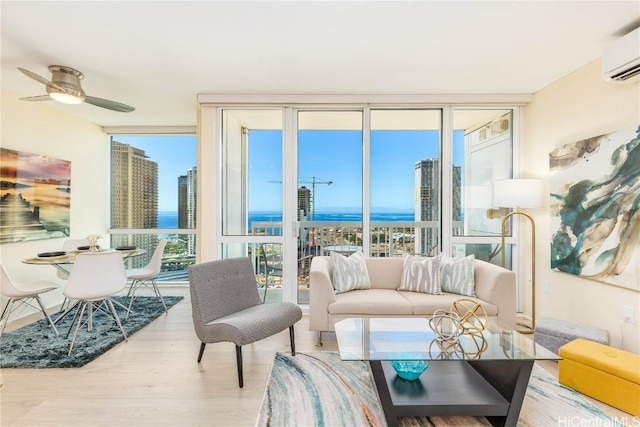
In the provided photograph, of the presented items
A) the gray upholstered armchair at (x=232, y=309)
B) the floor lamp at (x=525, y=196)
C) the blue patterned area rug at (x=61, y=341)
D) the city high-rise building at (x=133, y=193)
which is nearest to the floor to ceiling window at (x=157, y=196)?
the city high-rise building at (x=133, y=193)

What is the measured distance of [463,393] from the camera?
175cm

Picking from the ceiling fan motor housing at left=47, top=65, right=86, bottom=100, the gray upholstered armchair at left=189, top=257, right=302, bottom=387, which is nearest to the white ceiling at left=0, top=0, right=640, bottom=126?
the ceiling fan motor housing at left=47, top=65, right=86, bottom=100

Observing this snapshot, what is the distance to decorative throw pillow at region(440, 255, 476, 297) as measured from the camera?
2.93 meters

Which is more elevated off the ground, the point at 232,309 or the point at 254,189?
the point at 254,189

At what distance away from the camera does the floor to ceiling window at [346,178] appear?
12.1 ft

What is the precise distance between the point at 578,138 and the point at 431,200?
1.50 metres

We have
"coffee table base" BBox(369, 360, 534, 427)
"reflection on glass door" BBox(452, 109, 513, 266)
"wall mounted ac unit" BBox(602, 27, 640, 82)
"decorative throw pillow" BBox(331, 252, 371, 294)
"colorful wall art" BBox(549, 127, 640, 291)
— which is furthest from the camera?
"reflection on glass door" BBox(452, 109, 513, 266)

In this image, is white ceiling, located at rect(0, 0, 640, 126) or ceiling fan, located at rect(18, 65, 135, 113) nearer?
white ceiling, located at rect(0, 0, 640, 126)

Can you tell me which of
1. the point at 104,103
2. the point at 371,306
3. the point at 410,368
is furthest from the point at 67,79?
the point at 410,368

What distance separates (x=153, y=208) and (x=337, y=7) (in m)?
4.26

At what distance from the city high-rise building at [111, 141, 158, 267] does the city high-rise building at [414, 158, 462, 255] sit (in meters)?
4.07

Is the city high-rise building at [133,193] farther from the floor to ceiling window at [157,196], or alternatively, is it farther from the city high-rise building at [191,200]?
the city high-rise building at [191,200]

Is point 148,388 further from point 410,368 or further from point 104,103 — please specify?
point 104,103

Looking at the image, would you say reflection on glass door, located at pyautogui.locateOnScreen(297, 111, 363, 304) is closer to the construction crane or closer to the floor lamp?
the construction crane
